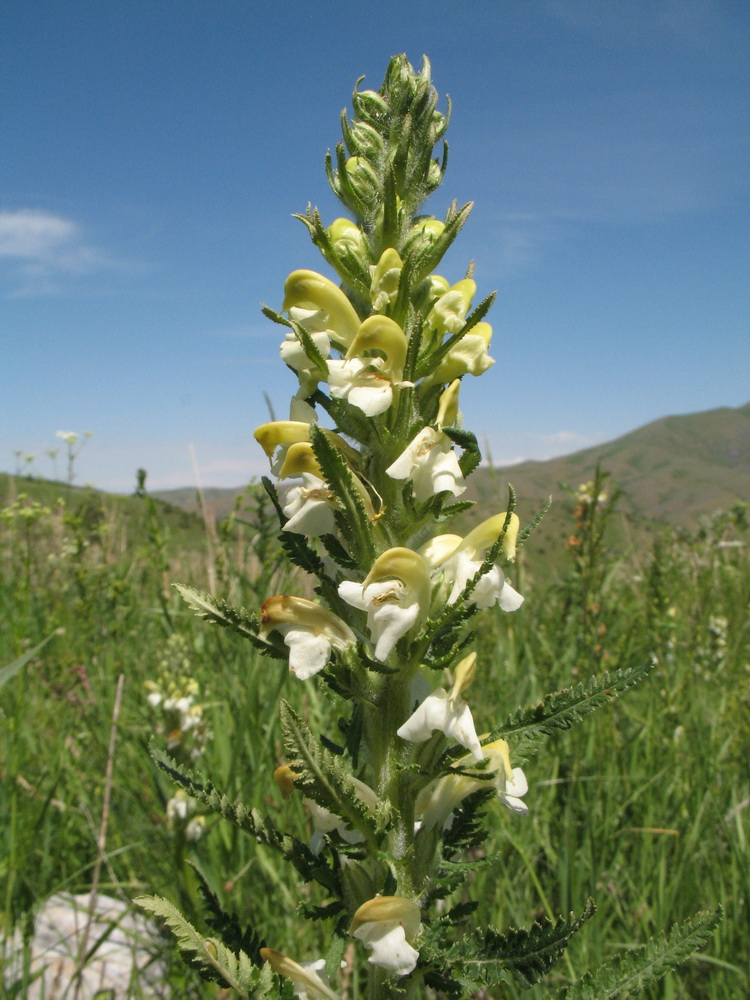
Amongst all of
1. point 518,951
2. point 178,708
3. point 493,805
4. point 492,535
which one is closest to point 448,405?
point 492,535

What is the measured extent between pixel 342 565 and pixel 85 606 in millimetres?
4307

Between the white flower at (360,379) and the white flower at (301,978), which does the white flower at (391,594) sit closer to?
the white flower at (360,379)

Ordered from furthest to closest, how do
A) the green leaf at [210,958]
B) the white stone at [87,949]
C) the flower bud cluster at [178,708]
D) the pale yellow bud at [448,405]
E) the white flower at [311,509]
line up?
the flower bud cluster at [178,708] < the white stone at [87,949] < the pale yellow bud at [448,405] < the white flower at [311,509] < the green leaf at [210,958]

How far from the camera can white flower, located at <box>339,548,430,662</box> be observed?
1365 millimetres

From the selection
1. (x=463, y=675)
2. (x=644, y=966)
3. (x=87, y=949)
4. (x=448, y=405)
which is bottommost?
(x=87, y=949)

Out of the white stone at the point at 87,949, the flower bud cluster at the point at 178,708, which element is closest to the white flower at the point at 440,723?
the white stone at the point at 87,949

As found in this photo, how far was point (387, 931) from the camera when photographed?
1.28m

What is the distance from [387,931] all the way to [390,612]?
0.60 m

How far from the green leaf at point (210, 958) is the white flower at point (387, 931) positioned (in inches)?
7.3

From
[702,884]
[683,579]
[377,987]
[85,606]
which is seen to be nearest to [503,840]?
[702,884]

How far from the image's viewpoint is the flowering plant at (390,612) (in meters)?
1.29

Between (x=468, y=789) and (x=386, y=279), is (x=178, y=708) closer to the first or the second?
(x=468, y=789)

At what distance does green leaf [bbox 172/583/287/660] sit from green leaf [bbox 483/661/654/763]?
1.72 ft

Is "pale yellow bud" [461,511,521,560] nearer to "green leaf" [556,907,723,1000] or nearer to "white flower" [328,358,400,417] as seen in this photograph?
"white flower" [328,358,400,417]
